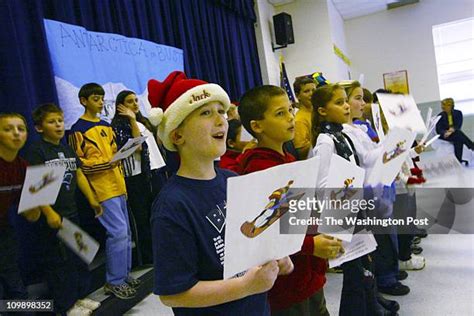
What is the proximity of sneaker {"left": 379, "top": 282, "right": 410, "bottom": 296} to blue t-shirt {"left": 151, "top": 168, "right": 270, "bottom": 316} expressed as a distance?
130 centimetres

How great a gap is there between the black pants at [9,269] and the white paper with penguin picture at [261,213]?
3.73 feet

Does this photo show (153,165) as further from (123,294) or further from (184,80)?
(184,80)

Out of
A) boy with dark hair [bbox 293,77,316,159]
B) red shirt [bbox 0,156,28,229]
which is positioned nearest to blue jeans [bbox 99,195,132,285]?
red shirt [bbox 0,156,28,229]

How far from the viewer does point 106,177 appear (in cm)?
196

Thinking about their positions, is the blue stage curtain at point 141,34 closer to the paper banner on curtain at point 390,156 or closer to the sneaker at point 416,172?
A: the paper banner on curtain at point 390,156

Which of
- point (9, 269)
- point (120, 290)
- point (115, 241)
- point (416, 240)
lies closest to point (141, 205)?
point (115, 241)

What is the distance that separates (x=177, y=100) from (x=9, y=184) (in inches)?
36.7

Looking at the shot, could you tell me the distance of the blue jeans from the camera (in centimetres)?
197

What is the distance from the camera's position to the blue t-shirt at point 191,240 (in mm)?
647

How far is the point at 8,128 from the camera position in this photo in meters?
1.43

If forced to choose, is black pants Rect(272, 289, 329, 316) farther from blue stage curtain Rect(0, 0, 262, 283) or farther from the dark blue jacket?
the dark blue jacket

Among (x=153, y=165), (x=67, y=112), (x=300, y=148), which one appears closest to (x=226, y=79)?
(x=153, y=165)

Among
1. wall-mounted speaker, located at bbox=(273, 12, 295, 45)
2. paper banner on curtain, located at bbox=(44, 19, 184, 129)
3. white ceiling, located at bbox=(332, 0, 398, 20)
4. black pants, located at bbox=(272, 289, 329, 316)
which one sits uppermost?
white ceiling, located at bbox=(332, 0, 398, 20)

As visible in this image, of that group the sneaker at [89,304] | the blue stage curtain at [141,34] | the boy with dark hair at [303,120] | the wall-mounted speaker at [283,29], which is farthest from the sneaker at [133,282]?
the wall-mounted speaker at [283,29]
